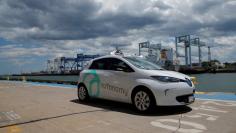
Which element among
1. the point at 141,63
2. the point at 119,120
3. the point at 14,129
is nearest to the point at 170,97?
the point at 119,120

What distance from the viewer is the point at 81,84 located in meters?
9.59

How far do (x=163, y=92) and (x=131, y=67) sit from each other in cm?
129

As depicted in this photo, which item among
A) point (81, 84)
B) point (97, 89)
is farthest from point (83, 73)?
point (97, 89)

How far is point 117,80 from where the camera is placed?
7793 mm

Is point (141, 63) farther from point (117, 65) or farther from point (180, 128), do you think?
point (180, 128)

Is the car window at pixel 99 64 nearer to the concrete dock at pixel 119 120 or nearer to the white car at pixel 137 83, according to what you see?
the white car at pixel 137 83

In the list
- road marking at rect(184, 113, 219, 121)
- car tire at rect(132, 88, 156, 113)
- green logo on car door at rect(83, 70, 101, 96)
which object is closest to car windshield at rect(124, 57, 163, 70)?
car tire at rect(132, 88, 156, 113)

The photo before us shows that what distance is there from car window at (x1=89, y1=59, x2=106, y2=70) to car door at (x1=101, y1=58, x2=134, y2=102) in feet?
0.69

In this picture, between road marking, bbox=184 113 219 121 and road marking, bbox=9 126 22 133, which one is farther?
road marking, bbox=184 113 219 121

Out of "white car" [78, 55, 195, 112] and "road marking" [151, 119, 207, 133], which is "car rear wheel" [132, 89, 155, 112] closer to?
"white car" [78, 55, 195, 112]

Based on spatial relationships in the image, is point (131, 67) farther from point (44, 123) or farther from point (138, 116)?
point (44, 123)

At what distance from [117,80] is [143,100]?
45.5 inches

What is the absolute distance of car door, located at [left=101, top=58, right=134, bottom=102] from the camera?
294 inches

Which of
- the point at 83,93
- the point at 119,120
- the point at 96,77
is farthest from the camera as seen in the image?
the point at 83,93
